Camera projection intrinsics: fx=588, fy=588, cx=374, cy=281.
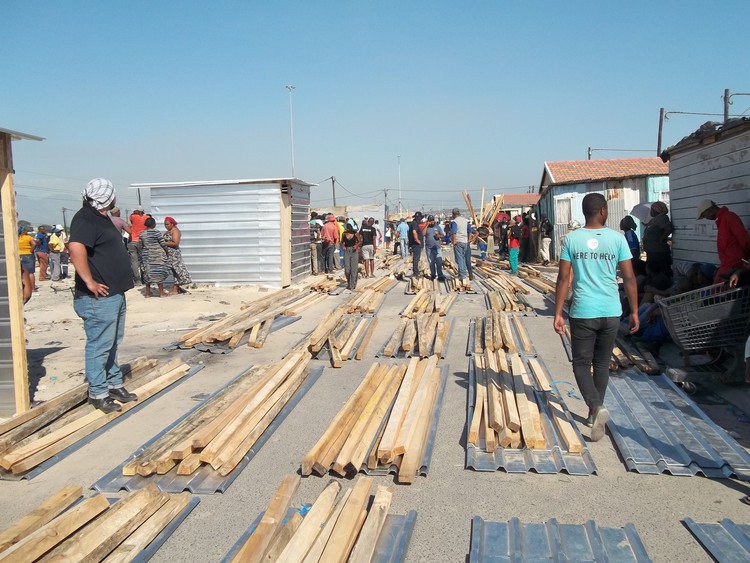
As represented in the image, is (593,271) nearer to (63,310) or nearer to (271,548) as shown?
(271,548)

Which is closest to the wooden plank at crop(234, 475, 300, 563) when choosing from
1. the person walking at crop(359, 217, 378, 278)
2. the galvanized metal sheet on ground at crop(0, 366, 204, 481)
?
the galvanized metal sheet on ground at crop(0, 366, 204, 481)

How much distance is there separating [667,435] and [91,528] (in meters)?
4.40

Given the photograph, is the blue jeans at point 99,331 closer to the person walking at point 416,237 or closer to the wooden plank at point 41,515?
the wooden plank at point 41,515

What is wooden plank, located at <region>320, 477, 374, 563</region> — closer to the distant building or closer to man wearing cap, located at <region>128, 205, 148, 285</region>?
man wearing cap, located at <region>128, 205, 148, 285</region>

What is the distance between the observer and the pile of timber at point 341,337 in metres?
8.19

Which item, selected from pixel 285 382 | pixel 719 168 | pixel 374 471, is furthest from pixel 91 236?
pixel 719 168

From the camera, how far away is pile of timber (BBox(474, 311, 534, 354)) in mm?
8117

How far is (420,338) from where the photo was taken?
27.9ft

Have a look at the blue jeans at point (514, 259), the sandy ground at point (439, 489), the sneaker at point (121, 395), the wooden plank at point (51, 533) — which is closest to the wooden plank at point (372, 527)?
the sandy ground at point (439, 489)

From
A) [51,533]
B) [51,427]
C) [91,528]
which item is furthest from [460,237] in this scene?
[51,533]

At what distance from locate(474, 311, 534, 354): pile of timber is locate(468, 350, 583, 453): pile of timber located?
103 cm

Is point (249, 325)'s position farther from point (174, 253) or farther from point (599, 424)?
point (599, 424)

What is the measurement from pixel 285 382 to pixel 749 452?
4.40 metres

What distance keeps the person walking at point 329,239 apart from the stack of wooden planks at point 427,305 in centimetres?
618
